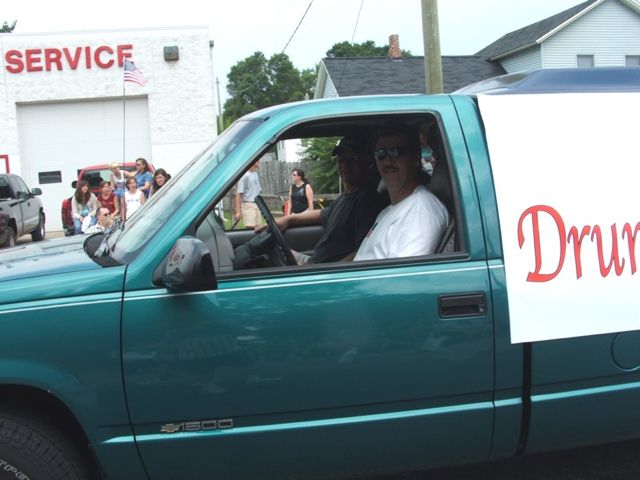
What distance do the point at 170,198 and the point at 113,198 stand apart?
837 cm

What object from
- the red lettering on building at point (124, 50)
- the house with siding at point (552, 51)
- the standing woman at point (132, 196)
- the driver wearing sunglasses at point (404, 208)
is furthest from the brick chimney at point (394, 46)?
the driver wearing sunglasses at point (404, 208)

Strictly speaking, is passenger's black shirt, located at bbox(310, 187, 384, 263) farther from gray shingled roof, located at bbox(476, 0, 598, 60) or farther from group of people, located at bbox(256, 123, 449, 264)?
gray shingled roof, located at bbox(476, 0, 598, 60)

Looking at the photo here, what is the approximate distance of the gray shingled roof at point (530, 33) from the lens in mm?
25312

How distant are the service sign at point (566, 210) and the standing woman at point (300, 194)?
23.3 feet

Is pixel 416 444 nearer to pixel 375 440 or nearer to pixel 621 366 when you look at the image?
pixel 375 440

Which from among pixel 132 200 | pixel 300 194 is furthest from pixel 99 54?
pixel 300 194

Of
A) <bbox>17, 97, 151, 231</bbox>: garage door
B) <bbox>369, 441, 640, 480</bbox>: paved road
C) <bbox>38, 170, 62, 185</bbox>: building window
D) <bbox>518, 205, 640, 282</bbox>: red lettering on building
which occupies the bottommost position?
<bbox>369, 441, 640, 480</bbox>: paved road

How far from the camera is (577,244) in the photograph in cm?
266

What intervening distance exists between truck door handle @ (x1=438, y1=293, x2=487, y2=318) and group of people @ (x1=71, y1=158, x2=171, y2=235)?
791cm

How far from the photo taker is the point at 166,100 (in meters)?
19.0

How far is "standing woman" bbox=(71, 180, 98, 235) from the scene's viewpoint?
34.1 ft

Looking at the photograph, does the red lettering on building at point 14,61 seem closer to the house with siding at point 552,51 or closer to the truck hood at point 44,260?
the house with siding at point 552,51

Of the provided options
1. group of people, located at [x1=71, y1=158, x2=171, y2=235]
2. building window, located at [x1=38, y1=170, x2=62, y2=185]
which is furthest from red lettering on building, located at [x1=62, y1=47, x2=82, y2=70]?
group of people, located at [x1=71, y1=158, x2=171, y2=235]

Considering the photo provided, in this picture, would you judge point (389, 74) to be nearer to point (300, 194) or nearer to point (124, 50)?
point (124, 50)
